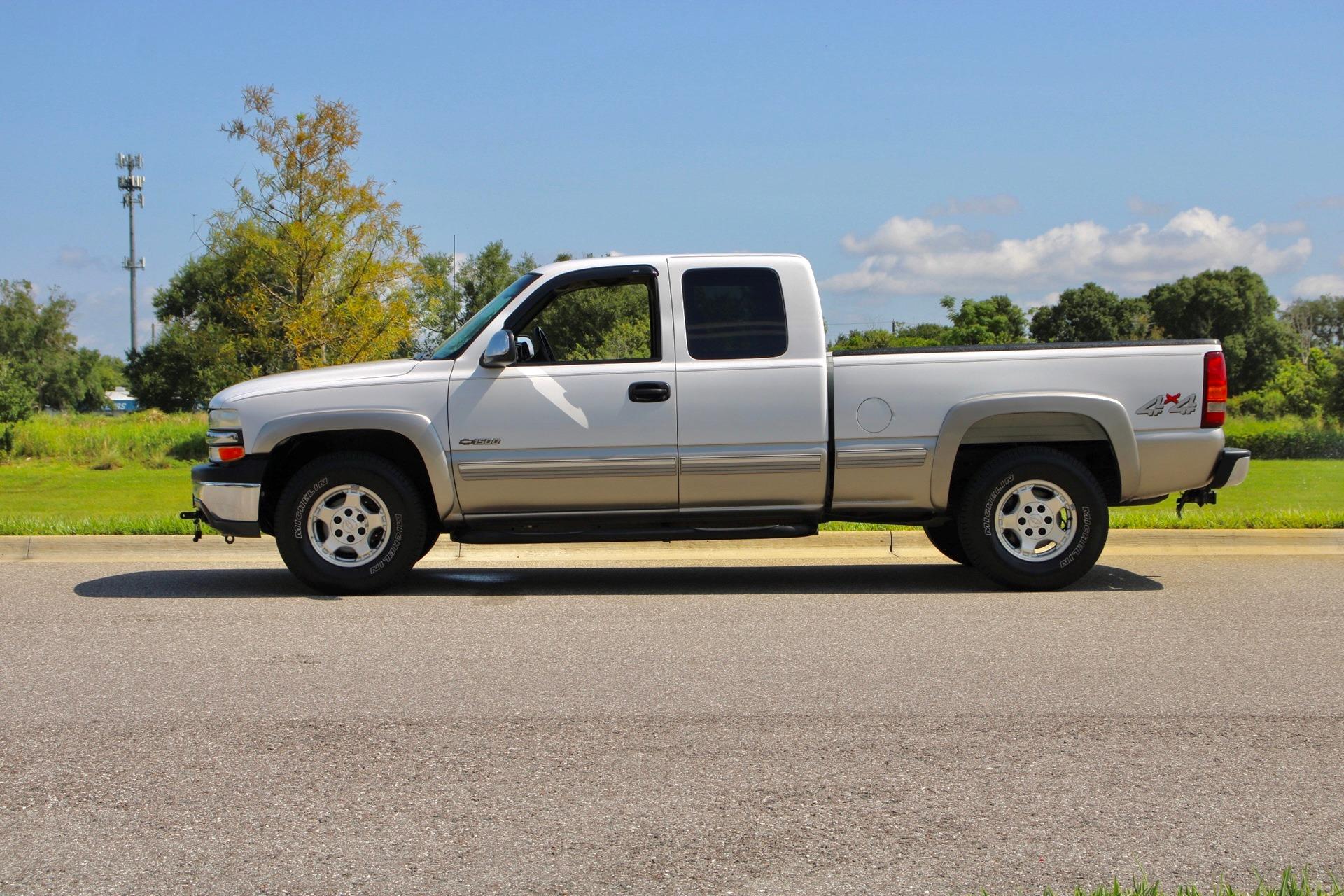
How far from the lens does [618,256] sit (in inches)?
336

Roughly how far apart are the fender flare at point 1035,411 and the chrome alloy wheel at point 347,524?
353 centimetres

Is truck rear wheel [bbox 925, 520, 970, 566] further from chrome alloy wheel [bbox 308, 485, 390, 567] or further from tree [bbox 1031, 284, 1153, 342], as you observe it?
tree [bbox 1031, 284, 1153, 342]

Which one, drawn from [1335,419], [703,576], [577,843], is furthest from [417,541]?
[1335,419]

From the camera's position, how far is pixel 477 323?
27.4ft

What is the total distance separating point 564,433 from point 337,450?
1.48 m

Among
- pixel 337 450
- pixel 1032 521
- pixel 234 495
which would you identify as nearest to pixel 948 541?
pixel 1032 521

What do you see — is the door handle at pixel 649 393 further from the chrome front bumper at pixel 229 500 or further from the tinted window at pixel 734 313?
the chrome front bumper at pixel 229 500

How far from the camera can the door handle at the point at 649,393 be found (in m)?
8.05

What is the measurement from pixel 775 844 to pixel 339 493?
16.7 feet

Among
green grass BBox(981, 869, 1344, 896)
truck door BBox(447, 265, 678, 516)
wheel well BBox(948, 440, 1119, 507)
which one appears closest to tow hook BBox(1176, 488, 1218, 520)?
wheel well BBox(948, 440, 1119, 507)

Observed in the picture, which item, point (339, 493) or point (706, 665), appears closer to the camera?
point (706, 665)

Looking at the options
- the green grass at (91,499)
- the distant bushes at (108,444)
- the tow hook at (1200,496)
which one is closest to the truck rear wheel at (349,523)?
the green grass at (91,499)

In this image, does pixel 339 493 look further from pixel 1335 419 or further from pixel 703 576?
pixel 1335 419

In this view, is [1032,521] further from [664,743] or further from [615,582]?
[664,743]
